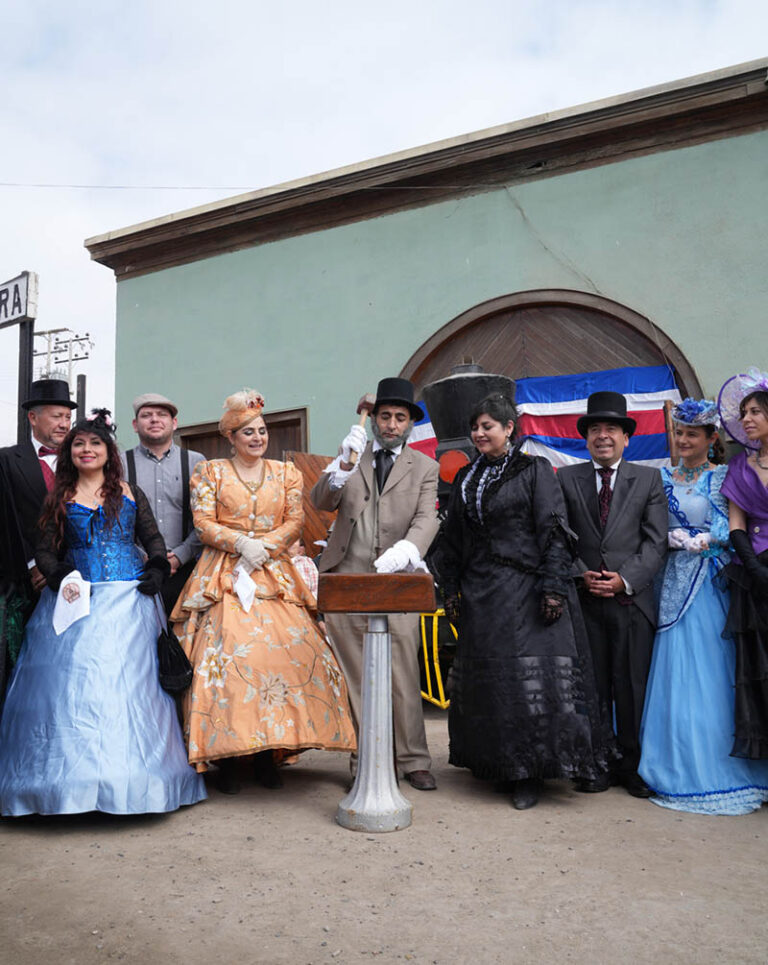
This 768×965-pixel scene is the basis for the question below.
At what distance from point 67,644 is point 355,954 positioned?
178 centimetres

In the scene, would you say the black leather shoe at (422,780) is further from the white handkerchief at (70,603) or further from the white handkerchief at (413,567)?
the white handkerchief at (70,603)

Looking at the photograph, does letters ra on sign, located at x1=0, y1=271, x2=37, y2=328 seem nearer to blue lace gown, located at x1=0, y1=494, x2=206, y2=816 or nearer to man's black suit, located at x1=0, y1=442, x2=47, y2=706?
man's black suit, located at x1=0, y1=442, x2=47, y2=706

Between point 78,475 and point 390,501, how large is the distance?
4.61ft

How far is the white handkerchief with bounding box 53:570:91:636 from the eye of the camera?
3.34 metres

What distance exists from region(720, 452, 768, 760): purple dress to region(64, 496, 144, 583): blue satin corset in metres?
2.60

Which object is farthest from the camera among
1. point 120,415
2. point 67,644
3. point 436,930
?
point 120,415

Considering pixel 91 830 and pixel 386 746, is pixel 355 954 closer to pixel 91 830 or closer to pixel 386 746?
pixel 386 746

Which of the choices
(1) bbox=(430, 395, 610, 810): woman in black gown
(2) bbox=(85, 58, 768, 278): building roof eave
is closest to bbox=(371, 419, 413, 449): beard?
(1) bbox=(430, 395, 610, 810): woman in black gown

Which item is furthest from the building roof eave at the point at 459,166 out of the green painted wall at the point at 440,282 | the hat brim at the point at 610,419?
the hat brim at the point at 610,419

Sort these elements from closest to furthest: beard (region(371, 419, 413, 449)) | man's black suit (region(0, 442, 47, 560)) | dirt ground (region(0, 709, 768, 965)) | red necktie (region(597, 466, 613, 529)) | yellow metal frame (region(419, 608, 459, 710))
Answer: dirt ground (region(0, 709, 768, 965))
man's black suit (region(0, 442, 47, 560))
red necktie (region(597, 466, 613, 529))
beard (region(371, 419, 413, 449))
yellow metal frame (region(419, 608, 459, 710))

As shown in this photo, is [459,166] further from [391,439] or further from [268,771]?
[268,771]

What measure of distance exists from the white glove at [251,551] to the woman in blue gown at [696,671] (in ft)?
5.93

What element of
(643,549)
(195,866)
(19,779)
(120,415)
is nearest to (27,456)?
(19,779)

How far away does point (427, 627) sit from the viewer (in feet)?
18.6
